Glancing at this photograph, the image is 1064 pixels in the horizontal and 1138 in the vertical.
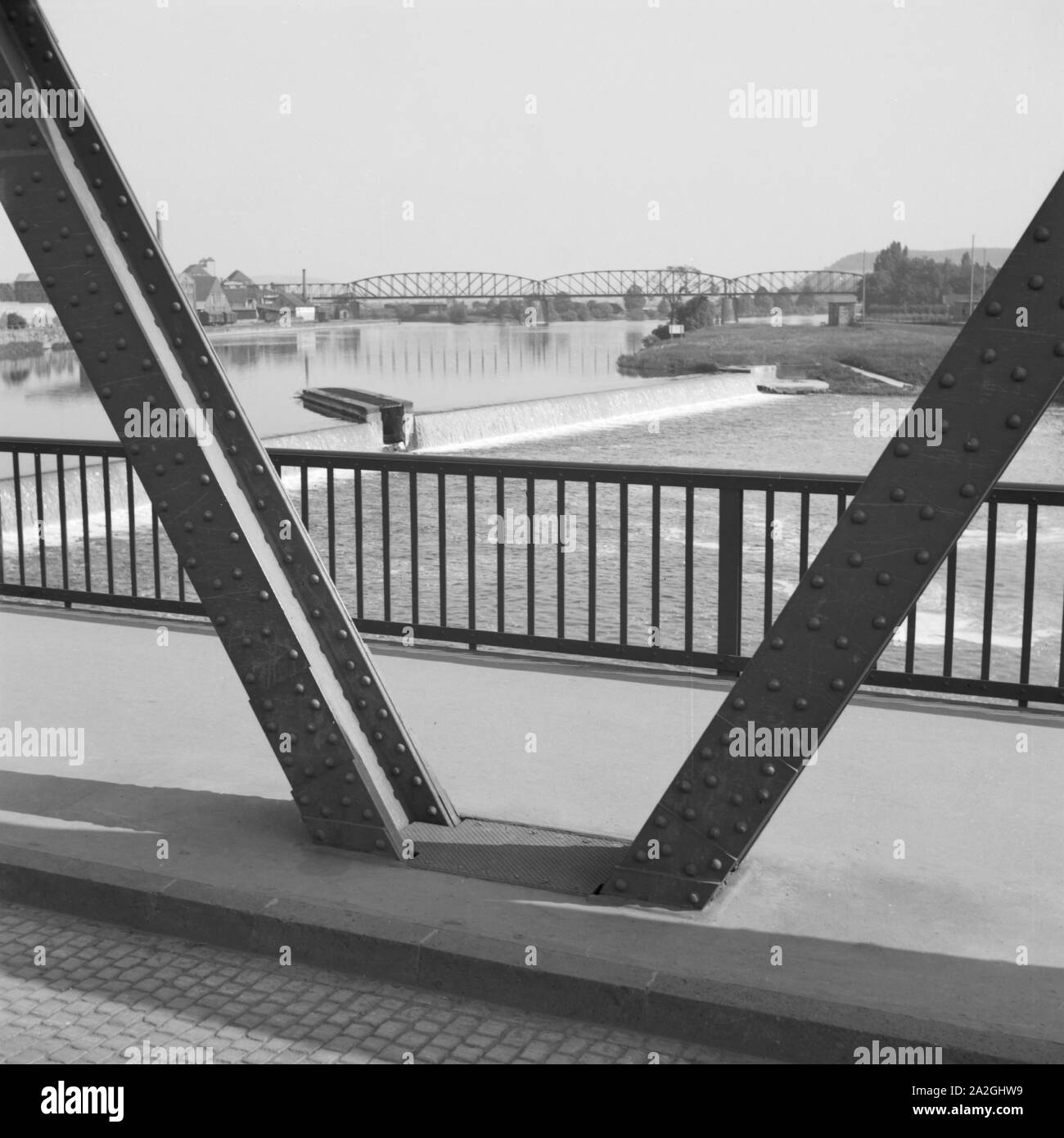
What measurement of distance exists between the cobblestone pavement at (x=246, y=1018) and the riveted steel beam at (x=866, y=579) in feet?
2.18

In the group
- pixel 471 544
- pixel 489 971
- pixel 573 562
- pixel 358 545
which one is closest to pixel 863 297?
pixel 573 562

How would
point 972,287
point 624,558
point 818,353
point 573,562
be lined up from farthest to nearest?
point 818,353 < point 573,562 < point 972,287 < point 624,558

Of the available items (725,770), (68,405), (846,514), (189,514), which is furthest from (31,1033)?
(68,405)

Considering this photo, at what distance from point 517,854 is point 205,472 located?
1.65m

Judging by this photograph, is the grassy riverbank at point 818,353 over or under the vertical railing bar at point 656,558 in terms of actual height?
over

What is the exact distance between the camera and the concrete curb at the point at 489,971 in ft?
10.9

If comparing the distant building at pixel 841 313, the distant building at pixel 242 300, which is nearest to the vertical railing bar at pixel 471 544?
the distant building at pixel 242 300

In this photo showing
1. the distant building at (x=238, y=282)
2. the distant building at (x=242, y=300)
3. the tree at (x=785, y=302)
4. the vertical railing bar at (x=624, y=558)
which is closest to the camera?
the vertical railing bar at (x=624, y=558)

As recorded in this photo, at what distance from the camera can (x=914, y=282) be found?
5600 centimetres

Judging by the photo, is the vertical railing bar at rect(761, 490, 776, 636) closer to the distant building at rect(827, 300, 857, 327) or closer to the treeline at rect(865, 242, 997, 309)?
the treeline at rect(865, 242, 997, 309)

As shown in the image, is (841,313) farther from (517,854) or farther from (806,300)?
(517,854)

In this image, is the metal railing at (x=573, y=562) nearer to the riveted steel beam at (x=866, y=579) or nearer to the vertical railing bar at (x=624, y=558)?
the vertical railing bar at (x=624, y=558)

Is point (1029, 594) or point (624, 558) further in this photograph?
point (624, 558)

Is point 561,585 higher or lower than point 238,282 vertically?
lower
